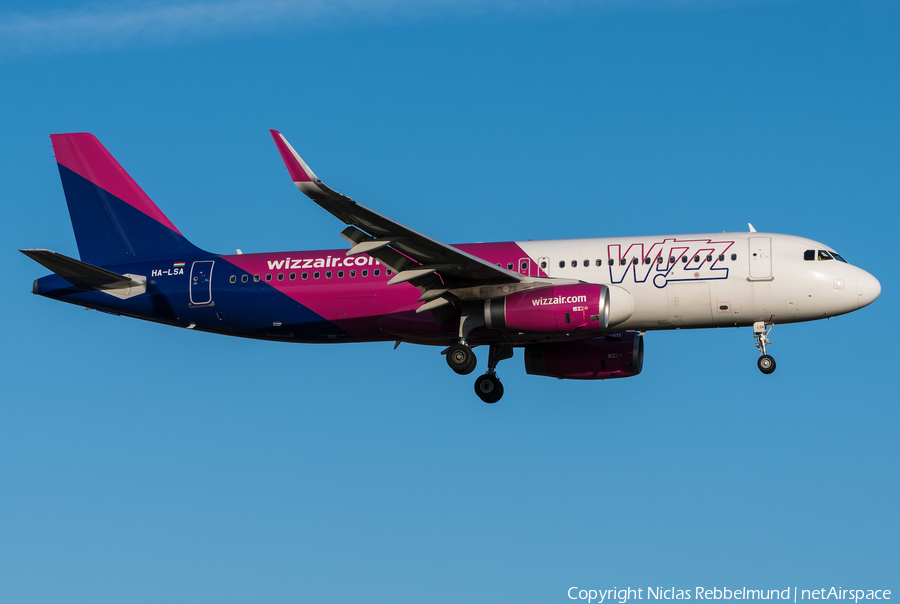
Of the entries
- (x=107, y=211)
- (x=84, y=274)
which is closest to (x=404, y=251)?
(x=84, y=274)

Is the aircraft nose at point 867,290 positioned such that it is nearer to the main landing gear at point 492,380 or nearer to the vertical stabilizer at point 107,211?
the main landing gear at point 492,380

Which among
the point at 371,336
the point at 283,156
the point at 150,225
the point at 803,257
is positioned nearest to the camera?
the point at 283,156

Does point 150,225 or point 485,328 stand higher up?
point 150,225

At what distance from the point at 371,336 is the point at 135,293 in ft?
28.5

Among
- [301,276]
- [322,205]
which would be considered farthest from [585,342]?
[322,205]

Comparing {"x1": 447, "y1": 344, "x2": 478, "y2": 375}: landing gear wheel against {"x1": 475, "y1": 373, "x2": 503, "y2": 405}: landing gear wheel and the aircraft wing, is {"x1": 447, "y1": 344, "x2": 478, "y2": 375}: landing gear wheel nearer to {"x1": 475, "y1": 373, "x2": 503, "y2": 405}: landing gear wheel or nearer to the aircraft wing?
the aircraft wing

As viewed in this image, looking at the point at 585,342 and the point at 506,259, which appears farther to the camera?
the point at 585,342

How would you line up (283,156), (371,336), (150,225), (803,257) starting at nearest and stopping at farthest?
(283,156), (803,257), (371,336), (150,225)

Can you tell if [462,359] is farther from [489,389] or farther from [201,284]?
[201,284]

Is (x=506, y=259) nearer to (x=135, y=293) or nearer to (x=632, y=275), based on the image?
(x=632, y=275)

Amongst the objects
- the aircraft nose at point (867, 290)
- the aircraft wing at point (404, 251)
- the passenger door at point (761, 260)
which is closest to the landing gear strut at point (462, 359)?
the aircraft wing at point (404, 251)

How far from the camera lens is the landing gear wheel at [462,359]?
124 ft

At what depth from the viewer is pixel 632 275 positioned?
120 feet

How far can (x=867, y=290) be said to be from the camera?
3619 cm
